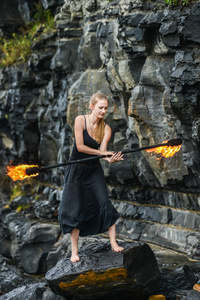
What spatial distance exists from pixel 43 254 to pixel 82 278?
22.3 ft

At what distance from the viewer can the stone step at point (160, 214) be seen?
8.96 m

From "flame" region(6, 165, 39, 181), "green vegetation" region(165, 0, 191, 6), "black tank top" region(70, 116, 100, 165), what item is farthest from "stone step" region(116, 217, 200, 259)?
"green vegetation" region(165, 0, 191, 6)

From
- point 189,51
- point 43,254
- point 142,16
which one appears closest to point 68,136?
point 43,254

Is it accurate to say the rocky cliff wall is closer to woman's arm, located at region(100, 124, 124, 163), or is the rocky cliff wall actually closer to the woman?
woman's arm, located at region(100, 124, 124, 163)

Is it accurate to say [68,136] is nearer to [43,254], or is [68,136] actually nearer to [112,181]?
[112,181]

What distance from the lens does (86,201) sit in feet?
21.0

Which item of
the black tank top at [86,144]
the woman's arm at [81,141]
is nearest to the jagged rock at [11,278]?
the black tank top at [86,144]

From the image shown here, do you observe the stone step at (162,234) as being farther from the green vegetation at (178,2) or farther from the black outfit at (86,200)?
the green vegetation at (178,2)

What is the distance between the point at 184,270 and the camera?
21.7 ft

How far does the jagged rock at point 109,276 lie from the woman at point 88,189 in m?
0.18

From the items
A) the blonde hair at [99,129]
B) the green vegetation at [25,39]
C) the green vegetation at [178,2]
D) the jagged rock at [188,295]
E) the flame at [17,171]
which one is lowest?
the jagged rock at [188,295]

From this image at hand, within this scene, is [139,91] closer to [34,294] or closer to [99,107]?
[99,107]

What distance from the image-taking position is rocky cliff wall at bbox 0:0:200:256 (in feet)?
25.4

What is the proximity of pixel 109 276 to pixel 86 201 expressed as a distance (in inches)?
44.1
